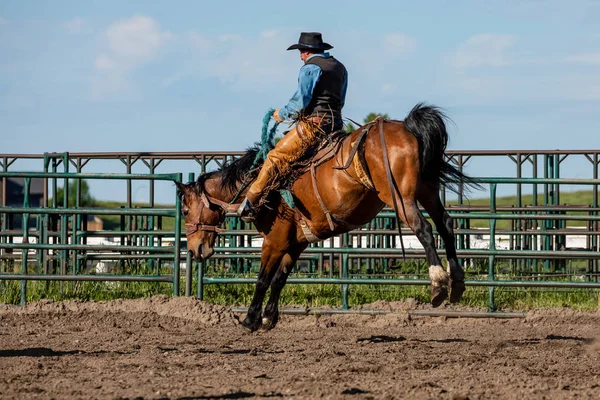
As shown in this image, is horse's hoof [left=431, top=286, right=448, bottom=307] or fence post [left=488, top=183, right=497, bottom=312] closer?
horse's hoof [left=431, top=286, right=448, bottom=307]

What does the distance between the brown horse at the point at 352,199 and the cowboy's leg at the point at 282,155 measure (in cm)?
17

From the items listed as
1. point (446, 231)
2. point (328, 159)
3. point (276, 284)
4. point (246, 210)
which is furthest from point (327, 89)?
point (276, 284)

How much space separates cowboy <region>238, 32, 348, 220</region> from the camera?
6820 millimetres

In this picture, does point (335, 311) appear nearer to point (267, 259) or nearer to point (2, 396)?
point (267, 259)

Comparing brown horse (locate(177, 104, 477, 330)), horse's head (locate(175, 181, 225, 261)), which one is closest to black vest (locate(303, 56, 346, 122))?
brown horse (locate(177, 104, 477, 330))

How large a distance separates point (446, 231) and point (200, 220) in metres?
2.37

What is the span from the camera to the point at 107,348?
664 centimetres

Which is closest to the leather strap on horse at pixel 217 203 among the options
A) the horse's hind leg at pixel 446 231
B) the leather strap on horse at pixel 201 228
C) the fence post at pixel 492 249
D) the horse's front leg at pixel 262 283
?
the leather strap on horse at pixel 201 228

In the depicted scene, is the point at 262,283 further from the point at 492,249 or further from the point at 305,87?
the point at 492,249

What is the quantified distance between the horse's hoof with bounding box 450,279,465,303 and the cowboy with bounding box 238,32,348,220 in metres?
1.51

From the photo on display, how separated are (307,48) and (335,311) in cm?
317

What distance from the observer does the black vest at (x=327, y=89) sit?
688 centimetres

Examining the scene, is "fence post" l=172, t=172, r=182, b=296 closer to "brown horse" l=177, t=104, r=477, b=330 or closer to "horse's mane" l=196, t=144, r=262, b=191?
"brown horse" l=177, t=104, r=477, b=330

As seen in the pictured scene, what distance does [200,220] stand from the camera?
7.93 m
